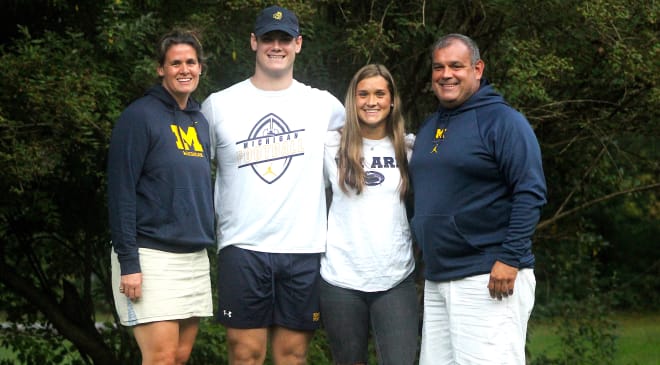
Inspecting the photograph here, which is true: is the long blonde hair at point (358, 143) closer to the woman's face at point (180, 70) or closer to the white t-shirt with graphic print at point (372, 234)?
the white t-shirt with graphic print at point (372, 234)

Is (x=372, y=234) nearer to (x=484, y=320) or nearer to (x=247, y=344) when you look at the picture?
(x=484, y=320)

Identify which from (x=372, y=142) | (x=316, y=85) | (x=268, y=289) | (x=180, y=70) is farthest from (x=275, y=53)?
(x=316, y=85)

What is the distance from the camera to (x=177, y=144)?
15.5 feet

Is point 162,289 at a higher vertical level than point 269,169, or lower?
lower

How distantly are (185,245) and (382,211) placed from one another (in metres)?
0.91

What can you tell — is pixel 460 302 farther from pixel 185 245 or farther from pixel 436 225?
pixel 185 245

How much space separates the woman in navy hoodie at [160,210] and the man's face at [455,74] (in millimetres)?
1116

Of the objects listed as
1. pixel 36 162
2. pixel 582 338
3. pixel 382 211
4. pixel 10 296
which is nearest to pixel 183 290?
pixel 382 211

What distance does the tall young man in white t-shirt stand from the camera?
4961 millimetres

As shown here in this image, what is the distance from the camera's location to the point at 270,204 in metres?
4.95

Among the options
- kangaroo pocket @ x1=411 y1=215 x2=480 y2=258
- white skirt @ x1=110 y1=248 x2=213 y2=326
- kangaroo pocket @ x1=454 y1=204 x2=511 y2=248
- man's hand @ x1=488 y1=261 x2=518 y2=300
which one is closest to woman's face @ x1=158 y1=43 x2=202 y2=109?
white skirt @ x1=110 y1=248 x2=213 y2=326

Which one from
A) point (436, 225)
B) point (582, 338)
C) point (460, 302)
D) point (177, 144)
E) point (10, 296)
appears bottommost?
point (582, 338)

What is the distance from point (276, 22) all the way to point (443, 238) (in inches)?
51.9

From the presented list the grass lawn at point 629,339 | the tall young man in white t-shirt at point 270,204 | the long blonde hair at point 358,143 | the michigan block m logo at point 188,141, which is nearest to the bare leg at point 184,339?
the tall young man in white t-shirt at point 270,204
